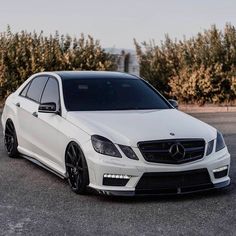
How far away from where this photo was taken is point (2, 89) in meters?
19.6

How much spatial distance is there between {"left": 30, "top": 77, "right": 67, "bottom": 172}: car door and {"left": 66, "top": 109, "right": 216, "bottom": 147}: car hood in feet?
0.91

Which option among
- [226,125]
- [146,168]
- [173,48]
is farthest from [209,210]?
[173,48]

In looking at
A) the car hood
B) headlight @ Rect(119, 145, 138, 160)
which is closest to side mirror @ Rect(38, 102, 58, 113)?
the car hood

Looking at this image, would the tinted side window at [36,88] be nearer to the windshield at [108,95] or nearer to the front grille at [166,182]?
the windshield at [108,95]

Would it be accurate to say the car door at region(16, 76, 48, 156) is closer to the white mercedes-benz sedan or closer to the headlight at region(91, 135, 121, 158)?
the white mercedes-benz sedan

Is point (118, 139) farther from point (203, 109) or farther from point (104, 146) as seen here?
point (203, 109)

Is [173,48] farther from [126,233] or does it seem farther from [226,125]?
[126,233]

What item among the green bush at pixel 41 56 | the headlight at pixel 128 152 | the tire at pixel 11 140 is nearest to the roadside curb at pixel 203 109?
the green bush at pixel 41 56

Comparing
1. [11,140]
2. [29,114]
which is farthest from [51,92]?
[11,140]

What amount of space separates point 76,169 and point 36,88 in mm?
2452

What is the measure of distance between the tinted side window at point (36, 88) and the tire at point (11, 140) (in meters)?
0.62

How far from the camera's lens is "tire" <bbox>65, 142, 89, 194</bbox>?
7.38 metres

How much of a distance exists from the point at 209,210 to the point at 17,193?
2266mm

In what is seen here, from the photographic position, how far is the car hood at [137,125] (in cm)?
722
